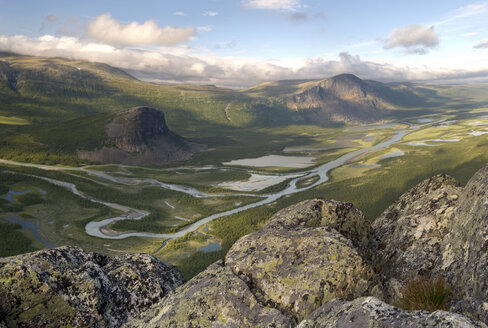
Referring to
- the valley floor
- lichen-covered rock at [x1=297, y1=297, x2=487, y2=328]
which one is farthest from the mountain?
the valley floor

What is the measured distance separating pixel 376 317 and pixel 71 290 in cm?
1637

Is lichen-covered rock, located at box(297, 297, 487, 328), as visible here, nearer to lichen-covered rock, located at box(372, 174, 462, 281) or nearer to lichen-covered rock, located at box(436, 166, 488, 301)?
lichen-covered rock, located at box(436, 166, 488, 301)

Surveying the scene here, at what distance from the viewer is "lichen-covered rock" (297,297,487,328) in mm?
8586

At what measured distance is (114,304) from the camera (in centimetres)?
1825

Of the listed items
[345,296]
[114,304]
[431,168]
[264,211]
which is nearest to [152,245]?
[264,211]

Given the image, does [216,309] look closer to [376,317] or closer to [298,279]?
[298,279]

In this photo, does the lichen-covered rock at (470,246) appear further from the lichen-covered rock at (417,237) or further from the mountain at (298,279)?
the lichen-covered rock at (417,237)

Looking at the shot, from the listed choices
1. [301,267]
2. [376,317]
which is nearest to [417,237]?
[301,267]

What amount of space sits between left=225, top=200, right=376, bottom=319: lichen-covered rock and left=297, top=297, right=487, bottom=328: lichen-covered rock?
8.56ft

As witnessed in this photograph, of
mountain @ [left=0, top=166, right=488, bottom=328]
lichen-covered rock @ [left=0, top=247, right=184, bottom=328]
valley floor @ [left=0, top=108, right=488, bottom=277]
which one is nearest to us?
mountain @ [left=0, top=166, right=488, bottom=328]

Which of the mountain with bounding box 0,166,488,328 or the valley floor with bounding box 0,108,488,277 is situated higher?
the mountain with bounding box 0,166,488,328

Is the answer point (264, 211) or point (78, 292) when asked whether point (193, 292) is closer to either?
point (78, 292)

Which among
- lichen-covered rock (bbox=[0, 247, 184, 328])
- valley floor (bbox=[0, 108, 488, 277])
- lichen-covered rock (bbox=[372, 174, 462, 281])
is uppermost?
lichen-covered rock (bbox=[372, 174, 462, 281])

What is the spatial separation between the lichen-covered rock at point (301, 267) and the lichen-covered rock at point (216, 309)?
0.73 m
